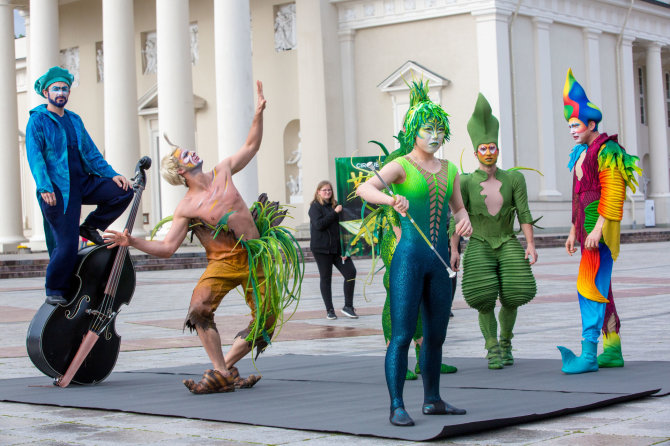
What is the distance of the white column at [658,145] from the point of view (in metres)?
42.7

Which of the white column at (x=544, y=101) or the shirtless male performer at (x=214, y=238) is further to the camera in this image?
the white column at (x=544, y=101)

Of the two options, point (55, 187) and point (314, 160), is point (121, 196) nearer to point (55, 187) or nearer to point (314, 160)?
point (55, 187)

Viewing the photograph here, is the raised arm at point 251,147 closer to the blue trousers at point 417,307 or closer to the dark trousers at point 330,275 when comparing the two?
the blue trousers at point 417,307

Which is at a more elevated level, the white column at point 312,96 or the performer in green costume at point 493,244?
the white column at point 312,96

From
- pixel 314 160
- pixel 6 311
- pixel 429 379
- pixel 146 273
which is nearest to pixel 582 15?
pixel 314 160

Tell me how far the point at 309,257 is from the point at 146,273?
4.80 meters

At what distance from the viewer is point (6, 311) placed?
15156mm

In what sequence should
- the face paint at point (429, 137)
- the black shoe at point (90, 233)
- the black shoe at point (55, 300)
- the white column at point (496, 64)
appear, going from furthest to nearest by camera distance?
the white column at point (496, 64)
the black shoe at point (90, 233)
the black shoe at point (55, 300)
the face paint at point (429, 137)

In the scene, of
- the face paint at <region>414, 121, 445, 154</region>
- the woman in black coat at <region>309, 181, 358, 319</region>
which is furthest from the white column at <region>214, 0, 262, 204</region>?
the face paint at <region>414, 121, 445, 154</region>

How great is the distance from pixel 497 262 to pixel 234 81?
22.7 metres

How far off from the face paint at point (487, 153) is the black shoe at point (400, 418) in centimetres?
326

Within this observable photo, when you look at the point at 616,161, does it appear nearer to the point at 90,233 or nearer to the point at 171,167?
the point at 171,167

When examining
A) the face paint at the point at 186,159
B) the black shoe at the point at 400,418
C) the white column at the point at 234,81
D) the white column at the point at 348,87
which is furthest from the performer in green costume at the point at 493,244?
the white column at the point at 348,87

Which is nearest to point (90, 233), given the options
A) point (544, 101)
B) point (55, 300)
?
point (55, 300)
